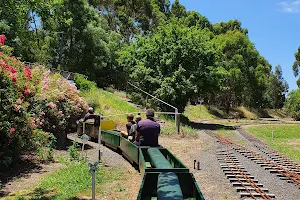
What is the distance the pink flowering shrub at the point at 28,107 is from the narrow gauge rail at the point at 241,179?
6.74m

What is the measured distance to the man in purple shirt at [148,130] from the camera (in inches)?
430

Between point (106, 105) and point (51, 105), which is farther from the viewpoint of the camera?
point (106, 105)

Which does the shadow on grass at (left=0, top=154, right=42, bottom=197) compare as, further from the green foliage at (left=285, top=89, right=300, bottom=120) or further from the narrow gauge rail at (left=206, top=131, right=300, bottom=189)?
the green foliage at (left=285, top=89, right=300, bottom=120)

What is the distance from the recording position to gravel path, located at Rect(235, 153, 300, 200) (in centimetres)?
931

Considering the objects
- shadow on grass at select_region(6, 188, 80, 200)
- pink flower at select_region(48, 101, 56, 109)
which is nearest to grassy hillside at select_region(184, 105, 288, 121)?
pink flower at select_region(48, 101, 56, 109)

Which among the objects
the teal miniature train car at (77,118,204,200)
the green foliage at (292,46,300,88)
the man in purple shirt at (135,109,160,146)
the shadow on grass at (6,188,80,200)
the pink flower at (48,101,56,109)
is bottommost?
the shadow on grass at (6,188,80,200)

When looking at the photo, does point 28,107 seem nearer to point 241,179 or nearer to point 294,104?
point 241,179

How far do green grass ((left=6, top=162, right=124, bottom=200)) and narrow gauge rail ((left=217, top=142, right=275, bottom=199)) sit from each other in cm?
359

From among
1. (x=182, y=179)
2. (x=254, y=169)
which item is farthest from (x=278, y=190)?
(x=182, y=179)

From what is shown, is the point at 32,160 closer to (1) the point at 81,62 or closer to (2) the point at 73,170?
(2) the point at 73,170

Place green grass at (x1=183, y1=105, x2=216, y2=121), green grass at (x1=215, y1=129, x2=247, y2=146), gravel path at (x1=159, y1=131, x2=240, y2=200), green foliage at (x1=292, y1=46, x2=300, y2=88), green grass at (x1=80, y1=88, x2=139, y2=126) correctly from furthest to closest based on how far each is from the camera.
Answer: green foliage at (x1=292, y1=46, x2=300, y2=88)
green grass at (x1=183, y1=105, x2=216, y2=121)
green grass at (x1=80, y1=88, x2=139, y2=126)
green grass at (x1=215, y1=129, x2=247, y2=146)
gravel path at (x1=159, y1=131, x2=240, y2=200)

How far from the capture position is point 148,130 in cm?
1098

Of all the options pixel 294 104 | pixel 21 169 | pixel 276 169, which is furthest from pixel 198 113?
pixel 21 169

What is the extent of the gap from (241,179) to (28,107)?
812cm
